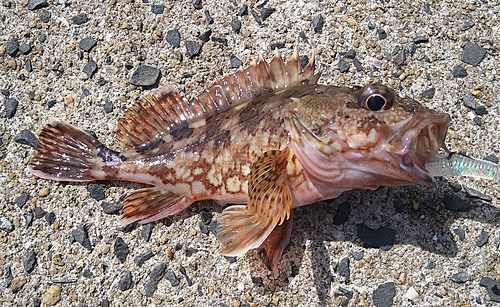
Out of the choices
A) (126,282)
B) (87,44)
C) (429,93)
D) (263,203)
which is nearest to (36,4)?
(87,44)

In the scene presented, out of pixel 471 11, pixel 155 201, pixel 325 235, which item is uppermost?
pixel 471 11

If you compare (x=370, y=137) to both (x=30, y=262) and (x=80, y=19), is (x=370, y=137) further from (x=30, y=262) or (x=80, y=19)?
(x=80, y=19)

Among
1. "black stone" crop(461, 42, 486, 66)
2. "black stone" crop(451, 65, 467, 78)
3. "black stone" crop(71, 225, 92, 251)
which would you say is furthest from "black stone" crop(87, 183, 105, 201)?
"black stone" crop(461, 42, 486, 66)

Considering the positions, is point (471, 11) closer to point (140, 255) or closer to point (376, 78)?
point (376, 78)

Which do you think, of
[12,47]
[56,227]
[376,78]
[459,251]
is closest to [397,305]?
[459,251]

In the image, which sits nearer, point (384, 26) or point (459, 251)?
point (459, 251)

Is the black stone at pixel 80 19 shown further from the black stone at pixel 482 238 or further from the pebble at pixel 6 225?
the black stone at pixel 482 238
